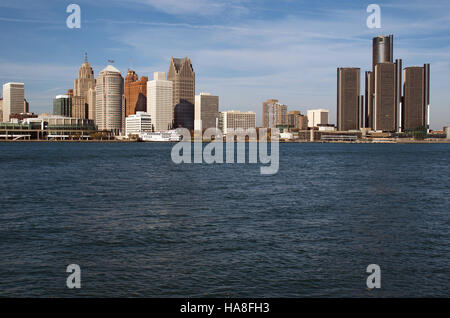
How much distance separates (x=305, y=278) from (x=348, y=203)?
73.1 feet

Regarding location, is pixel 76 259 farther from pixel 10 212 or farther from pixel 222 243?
pixel 10 212

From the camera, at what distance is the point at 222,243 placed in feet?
83.5

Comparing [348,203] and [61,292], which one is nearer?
[61,292]
